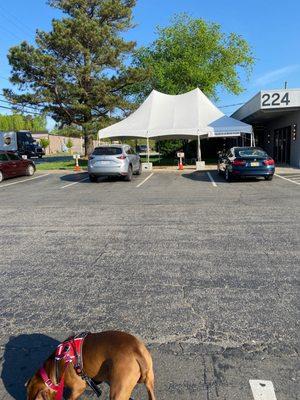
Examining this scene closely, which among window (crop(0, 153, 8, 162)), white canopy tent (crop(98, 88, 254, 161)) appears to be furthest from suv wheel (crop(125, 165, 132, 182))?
window (crop(0, 153, 8, 162))

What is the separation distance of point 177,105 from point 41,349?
23.5 metres

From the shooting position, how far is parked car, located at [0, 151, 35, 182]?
18.7 meters

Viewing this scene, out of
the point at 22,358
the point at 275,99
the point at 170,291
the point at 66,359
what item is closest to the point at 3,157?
the point at 275,99

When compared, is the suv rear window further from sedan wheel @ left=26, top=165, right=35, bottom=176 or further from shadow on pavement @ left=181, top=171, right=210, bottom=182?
sedan wheel @ left=26, top=165, right=35, bottom=176

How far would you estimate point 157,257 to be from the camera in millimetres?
5844

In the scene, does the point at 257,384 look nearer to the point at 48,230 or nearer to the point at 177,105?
the point at 48,230

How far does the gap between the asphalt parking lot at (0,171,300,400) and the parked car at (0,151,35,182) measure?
9971 millimetres

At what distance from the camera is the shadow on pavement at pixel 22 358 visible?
9.58 feet

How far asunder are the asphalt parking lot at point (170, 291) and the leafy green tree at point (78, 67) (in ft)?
75.2

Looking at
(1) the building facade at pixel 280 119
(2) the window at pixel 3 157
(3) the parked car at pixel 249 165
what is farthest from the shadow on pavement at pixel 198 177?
(2) the window at pixel 3 157

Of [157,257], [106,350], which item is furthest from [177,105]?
[106,350]

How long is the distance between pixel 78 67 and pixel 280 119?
622 inches

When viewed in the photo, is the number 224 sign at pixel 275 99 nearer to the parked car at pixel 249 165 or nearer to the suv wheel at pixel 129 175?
the parked car at pixel 249 165

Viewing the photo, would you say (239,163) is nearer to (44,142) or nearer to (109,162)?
(109,162)
